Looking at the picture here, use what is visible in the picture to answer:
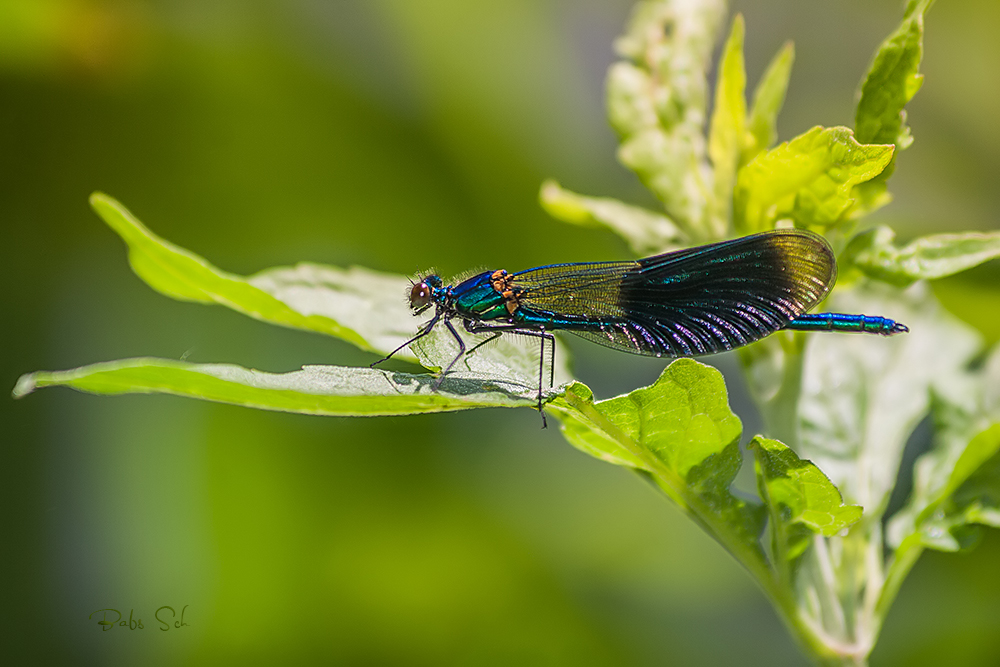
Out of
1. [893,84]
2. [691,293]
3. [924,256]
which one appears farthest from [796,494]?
[691,293]

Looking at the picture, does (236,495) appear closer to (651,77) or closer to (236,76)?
(236,76)

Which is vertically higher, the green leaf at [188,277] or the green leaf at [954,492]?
the green leaf at [188,277]

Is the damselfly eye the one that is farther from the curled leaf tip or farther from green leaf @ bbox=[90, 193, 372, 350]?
the curled leaf tip

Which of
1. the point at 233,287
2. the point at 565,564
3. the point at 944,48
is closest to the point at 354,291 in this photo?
the point at 233,287

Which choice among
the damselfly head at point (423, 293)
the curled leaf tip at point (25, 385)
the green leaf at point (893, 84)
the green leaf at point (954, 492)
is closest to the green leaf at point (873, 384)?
the green leaf at point (954, 492)

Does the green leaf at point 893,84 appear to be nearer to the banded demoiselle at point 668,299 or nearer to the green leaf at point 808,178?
the green leaf at point 808,178

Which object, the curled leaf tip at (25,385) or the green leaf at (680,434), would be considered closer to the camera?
the curled leaf tip at (25,385)

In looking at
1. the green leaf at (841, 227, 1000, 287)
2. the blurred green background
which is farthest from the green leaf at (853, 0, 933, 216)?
the blurred green background
